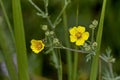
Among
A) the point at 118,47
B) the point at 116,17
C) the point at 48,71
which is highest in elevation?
the point at 116,17

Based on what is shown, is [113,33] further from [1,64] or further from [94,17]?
[1,64]

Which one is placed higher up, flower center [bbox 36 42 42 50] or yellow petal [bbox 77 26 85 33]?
yellow petal [bbox 77 26 85 33]

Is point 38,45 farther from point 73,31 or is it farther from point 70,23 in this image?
point 70,23

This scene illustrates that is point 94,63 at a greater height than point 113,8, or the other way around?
point 113,8

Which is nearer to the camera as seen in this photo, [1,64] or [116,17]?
[1,64]

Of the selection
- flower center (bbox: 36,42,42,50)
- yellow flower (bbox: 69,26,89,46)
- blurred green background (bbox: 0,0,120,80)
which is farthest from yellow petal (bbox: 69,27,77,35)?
blurred green background (bbox: 0,0,120,80)

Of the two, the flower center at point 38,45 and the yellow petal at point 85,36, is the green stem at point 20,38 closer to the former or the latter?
the flower center at point 38,45

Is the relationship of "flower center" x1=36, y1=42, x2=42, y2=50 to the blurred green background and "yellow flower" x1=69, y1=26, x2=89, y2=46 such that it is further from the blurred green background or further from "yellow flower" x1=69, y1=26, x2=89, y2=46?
the blurred green background

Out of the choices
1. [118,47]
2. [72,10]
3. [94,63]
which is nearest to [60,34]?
[72,10]
